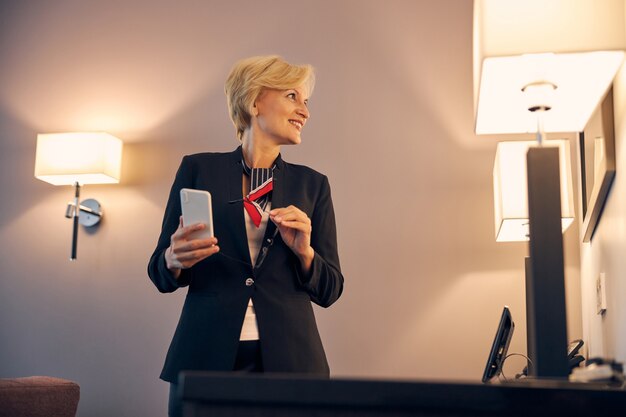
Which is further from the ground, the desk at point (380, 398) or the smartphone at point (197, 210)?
the smartphone at point (197, 210)

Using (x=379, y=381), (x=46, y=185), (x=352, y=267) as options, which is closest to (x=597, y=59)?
(x=379, y=381)

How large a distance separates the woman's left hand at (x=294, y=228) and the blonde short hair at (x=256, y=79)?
52 centimetres

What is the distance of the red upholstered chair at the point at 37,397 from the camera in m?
2.96

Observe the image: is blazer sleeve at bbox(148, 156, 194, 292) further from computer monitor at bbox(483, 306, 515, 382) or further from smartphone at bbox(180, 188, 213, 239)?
computer monitor at bbox(483, 306, 515, 382)

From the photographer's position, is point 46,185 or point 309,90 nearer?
point 309,90

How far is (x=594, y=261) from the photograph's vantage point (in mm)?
2666

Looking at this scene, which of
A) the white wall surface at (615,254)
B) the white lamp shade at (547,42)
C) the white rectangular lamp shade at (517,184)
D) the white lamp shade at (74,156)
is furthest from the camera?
the white lamp shade at (74,156)

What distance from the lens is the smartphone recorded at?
189 cm

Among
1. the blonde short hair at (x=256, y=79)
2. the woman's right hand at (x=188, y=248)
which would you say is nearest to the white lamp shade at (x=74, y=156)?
the blonde short hair at (x=256, y=79)

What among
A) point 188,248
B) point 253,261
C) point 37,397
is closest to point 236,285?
point 253,261

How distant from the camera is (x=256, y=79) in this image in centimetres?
239

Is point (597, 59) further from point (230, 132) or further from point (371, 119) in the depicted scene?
point (230, 132)

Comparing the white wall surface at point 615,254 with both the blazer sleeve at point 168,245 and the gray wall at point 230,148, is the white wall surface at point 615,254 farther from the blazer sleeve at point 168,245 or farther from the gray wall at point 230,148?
the blazer sleeve at point 168,245

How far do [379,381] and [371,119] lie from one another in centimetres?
290
